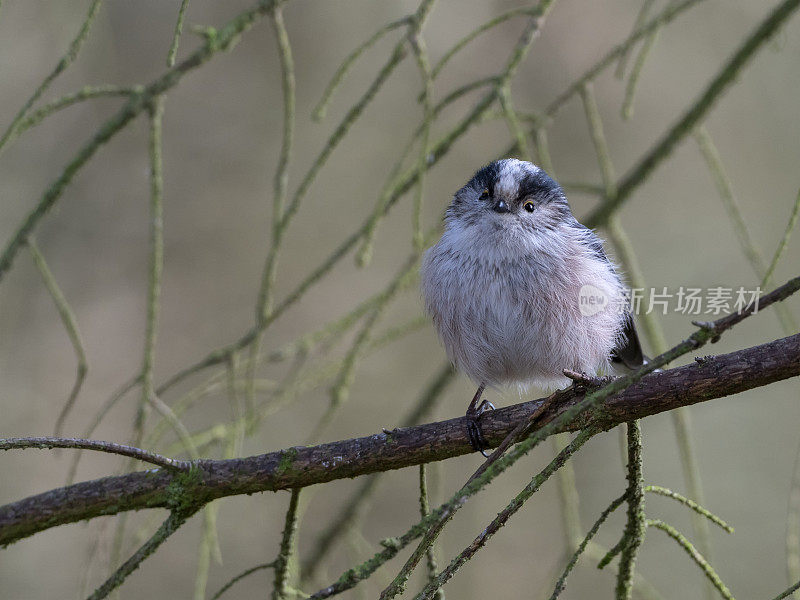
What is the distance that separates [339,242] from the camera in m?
5.69

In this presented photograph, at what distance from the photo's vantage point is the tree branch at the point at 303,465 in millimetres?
1745

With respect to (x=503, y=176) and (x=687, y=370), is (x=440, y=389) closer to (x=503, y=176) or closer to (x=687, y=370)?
(x=503, y=176)

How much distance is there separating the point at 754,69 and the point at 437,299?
3.53 metres

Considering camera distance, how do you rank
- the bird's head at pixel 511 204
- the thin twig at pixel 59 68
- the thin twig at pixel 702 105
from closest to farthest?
1. the thin twig at pixel 59 68
2. the thin twig at pixel 702 105
3. the bird's head at pixel 511 204

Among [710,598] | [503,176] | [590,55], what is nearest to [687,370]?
[710,598]

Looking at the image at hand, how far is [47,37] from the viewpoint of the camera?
4895mm

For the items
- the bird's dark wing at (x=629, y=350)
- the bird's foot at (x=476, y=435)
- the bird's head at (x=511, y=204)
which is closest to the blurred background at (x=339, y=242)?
the bird's dark wing at (x=629, y=350)

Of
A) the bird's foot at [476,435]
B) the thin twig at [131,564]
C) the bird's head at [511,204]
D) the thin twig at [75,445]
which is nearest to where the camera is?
the thin twig at [75,445]

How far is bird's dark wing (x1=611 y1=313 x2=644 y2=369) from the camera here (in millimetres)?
3353

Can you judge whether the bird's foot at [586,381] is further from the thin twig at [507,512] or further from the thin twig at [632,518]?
the thin twig at [507,512]

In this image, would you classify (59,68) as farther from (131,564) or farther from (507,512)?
(507,512)

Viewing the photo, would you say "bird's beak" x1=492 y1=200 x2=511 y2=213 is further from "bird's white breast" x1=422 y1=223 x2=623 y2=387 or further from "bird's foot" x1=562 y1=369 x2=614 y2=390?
"bird's foot" x1=562 y1=369 x2=614 y2=390

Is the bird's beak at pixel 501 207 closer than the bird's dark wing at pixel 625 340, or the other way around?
the bird's beak at pixel 501 207

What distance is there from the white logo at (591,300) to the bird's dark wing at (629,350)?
31 cm
